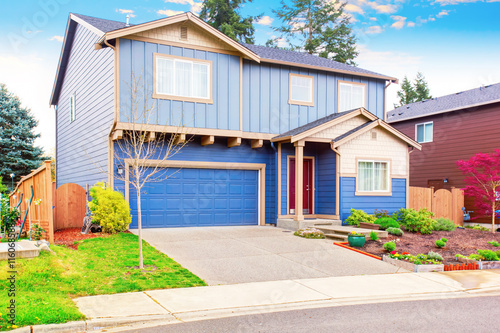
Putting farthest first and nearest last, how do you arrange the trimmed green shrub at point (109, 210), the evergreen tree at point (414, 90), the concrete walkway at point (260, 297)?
1. the evergreen tree at point (414, 90)
2. the trimmed green shrub at point (109, 210)
3. the concrete walkway at point (260, 297)

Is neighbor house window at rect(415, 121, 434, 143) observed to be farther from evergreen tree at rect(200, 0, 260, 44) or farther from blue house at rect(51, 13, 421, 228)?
evergreen tree at rect(200, 0, 260, 44)

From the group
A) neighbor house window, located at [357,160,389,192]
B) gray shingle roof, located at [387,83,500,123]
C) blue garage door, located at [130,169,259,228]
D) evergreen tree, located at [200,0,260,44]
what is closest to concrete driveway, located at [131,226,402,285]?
blue garage door, located at [130,169,259,228]

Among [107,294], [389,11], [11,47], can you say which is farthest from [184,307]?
[389,11]

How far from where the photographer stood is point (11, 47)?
31.8ft

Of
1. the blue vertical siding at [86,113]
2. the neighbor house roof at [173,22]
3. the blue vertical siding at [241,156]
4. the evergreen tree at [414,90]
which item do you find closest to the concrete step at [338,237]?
the blue vertical siding at [241,156]

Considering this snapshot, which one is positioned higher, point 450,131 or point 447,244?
point 450,131

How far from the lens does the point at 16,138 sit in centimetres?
2208

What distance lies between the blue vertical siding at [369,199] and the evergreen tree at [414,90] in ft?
115

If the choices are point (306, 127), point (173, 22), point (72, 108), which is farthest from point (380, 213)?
point (72, 108)

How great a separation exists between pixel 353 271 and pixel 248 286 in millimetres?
2732

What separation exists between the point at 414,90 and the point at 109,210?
146 feet

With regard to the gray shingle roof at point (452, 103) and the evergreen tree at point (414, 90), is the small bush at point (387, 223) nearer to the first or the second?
the gray shingle roof at point (452, 103)

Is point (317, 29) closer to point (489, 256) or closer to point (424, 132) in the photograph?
point (424, 132)

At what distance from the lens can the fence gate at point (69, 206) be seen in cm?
1356
